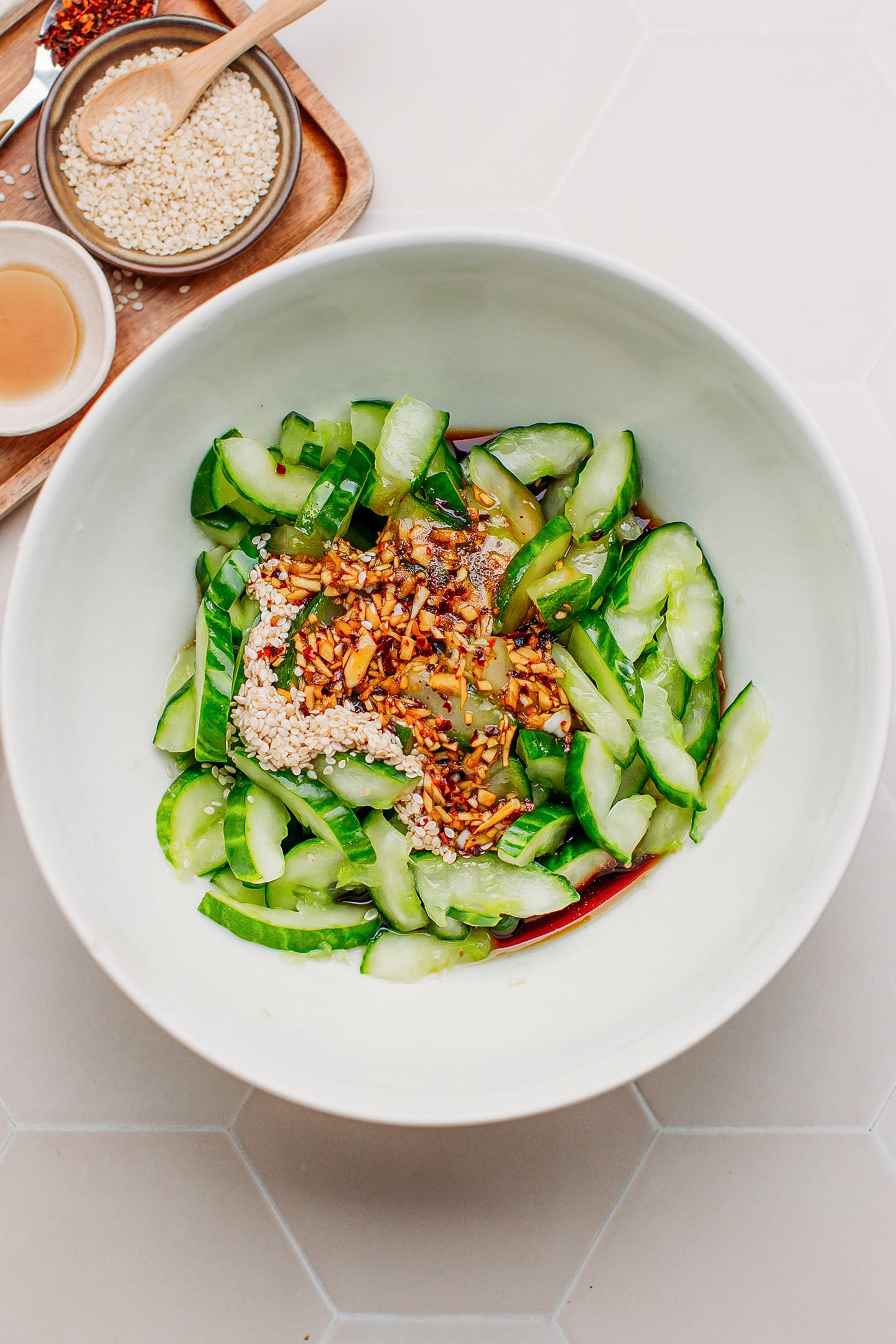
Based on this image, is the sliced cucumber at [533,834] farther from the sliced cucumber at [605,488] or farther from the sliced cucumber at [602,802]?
the sliced cucumber at [605,488]

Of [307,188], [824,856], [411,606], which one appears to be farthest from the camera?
[307,188]

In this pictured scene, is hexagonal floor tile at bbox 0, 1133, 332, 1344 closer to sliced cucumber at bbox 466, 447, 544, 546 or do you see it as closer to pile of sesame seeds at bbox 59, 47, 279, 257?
sliced cucumber at bbox 466, 447, 544, 546

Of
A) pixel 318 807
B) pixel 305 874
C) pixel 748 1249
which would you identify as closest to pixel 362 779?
pixel 318 807

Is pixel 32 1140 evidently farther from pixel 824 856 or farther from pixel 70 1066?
A: pixel 824 856

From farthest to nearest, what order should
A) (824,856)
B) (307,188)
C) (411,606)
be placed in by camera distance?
(307,188) → (411,606) → (824,856)

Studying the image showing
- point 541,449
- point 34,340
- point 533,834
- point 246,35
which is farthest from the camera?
point 34,340

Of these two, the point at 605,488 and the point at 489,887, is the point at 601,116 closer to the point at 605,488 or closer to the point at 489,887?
the point at 605,488

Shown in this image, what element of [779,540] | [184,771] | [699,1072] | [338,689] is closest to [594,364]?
[779,540]
